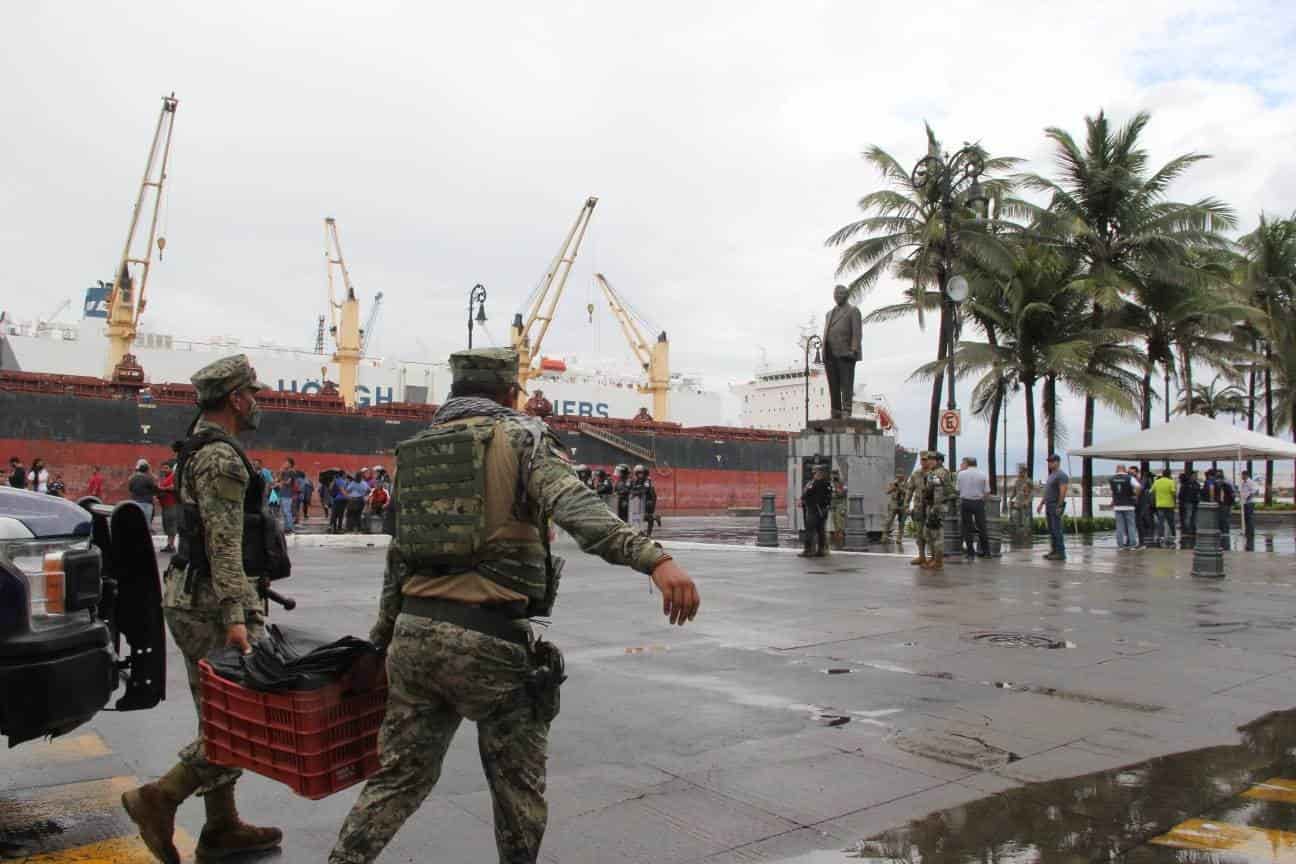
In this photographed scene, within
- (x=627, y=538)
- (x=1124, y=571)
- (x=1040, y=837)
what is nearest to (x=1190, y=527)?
(x=1124, y=571)

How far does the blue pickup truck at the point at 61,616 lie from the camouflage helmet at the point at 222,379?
0.49 m

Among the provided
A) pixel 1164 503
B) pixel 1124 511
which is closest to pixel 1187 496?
pixel 1164 503

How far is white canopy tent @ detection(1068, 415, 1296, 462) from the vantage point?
60.2 feet

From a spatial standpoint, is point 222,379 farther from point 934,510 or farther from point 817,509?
point 817,509

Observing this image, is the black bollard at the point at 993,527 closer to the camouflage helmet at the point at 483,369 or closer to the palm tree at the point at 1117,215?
the palm tree at the point at 1117,215

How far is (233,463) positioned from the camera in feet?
11.2

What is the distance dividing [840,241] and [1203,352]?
11.9m

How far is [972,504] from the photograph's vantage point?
15047 mm

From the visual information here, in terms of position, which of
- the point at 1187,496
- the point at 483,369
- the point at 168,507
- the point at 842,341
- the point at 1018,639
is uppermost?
the point at 842,341

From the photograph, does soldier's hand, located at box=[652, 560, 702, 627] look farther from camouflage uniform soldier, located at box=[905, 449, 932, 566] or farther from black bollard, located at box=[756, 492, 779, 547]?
black bollard, located at box=[756, 492, 779, 547]

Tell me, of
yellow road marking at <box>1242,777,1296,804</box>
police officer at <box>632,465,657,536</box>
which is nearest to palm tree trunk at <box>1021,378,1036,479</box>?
police officer at <box>632,465,657,536</box>

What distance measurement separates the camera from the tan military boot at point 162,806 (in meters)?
3.16

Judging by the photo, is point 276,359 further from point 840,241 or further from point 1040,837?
point 1040,837

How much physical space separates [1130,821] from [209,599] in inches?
140
